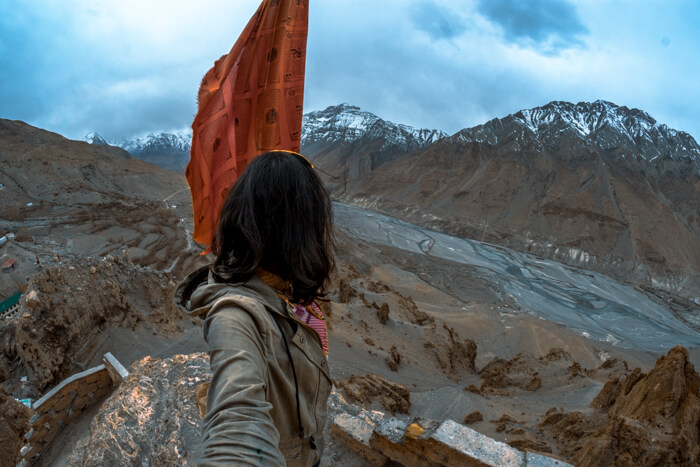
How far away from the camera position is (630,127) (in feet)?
227

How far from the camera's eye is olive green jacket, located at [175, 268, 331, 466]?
2.86 ft

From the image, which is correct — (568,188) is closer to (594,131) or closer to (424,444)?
(594,131)

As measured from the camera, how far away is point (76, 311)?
6699mm

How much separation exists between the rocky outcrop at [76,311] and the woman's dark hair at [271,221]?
6992 millimetres

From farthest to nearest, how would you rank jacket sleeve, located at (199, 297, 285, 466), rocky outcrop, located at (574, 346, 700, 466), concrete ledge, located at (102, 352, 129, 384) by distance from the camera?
concrete ledge, located at (102, 352, 129, 384)
rocky outcrop, located at (574, 346, 700, 466)
jacket sleeve, located at (199, 297, 285, 466)

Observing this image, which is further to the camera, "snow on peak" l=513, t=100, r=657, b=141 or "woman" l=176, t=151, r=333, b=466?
"snow on peak" l=513, t=100, r=657, b=141

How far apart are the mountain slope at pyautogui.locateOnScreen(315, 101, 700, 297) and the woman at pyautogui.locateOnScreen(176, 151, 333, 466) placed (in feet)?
162

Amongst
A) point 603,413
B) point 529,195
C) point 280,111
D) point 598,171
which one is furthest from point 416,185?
point 280,111

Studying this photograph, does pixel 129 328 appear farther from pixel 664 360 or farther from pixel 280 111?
pixel 664 360

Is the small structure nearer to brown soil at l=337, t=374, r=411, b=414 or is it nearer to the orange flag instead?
brown soil at l=337, t=374, r=411, b=414

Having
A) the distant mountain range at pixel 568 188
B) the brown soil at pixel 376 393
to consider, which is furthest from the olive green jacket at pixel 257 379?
the distant mountain range at pixel 568 188

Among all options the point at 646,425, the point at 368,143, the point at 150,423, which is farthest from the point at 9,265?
the point at 368,143

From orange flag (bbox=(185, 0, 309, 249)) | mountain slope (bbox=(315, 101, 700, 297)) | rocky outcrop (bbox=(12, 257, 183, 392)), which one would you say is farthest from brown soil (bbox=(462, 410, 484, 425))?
mountain slope (bbox=(315, 101, 700, 297))

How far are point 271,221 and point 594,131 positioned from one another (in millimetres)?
81135
